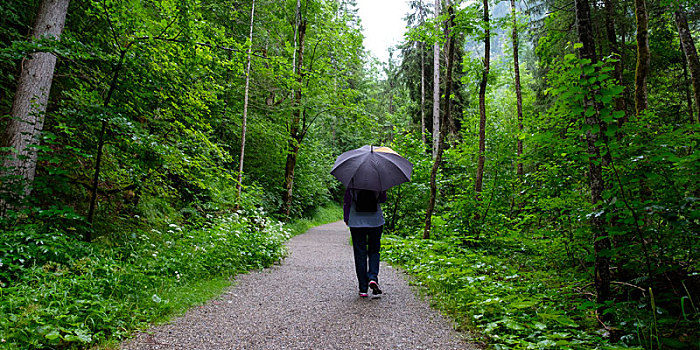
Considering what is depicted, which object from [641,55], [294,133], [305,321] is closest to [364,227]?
[305,321]

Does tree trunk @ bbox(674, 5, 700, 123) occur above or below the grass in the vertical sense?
above

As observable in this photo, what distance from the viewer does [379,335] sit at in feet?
11.3

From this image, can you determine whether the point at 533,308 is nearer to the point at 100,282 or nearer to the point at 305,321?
the point at 305,321

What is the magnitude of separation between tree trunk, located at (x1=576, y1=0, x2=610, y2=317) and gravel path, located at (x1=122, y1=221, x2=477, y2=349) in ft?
4.74

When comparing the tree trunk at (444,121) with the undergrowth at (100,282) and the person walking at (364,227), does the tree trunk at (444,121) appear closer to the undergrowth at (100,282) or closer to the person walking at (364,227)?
the person walking at (364,227)

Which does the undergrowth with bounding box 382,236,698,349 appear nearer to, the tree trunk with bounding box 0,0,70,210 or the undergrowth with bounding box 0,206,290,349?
the undergrowth with bounding box 0,206,290,349

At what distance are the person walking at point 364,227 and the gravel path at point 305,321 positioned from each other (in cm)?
29

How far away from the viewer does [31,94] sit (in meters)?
5.05

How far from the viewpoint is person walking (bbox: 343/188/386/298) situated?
15.5 feet

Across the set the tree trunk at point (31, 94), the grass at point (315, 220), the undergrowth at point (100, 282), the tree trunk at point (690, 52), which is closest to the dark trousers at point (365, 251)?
the undergrowth at point (100, 282)

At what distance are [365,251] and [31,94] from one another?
5.49 metres

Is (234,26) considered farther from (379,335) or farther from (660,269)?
(660,269)

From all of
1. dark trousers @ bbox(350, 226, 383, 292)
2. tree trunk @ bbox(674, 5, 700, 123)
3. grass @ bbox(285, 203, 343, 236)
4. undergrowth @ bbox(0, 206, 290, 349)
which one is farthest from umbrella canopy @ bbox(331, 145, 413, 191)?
grass @ bbox(285, 203, 343, 236)

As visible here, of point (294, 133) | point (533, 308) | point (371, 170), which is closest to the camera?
point (533, 308)
